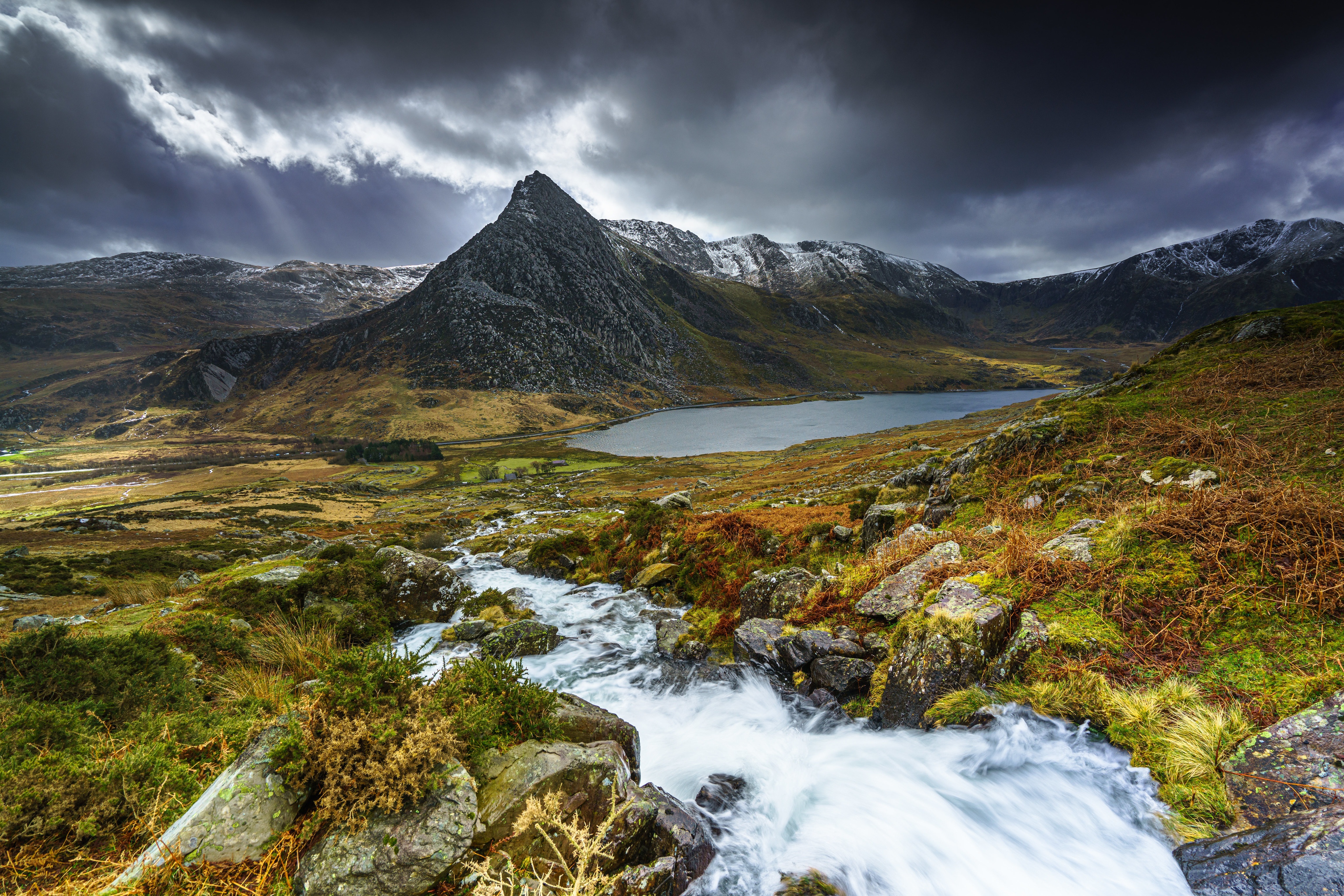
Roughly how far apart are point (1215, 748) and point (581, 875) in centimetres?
576

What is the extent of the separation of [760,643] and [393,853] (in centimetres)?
670

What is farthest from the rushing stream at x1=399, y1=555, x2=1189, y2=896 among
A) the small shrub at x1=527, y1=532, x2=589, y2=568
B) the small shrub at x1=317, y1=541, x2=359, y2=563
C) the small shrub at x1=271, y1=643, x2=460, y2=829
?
the small shrub at x1=317, y1=541, x2=359, y2=563

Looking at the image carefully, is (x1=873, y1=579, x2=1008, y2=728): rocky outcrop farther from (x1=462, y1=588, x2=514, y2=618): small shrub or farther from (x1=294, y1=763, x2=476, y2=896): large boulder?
(x1=462, y1=588, x2=514, y2=618): small shrub

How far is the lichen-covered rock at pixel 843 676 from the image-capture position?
25.0 feet

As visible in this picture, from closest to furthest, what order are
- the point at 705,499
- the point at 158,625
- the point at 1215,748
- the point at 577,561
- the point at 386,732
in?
the point at 386,732 → the point at 1215,748 → the point at 158,625 → the point at 577,561 → the point at 705,499

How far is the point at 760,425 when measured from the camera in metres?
138

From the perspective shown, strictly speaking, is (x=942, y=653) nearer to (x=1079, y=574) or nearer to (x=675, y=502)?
(x=1079, y=574)

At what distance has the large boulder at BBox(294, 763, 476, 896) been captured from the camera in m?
3.62

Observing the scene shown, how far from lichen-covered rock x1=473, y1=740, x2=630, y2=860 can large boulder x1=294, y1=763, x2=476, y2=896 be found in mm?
264

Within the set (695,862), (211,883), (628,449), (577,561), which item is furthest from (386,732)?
(628,449)

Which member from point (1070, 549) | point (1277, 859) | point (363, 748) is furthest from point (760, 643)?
point (363, 748)

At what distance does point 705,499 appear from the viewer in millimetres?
40125

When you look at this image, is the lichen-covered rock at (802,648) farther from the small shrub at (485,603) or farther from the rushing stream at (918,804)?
the small shrub at (485,603)

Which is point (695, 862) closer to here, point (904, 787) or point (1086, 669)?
point (904, 787)
